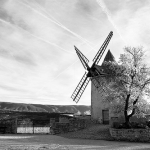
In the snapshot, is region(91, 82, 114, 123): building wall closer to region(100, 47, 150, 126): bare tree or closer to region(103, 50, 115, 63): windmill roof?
region(103, 50, 115, 63): windmill roof

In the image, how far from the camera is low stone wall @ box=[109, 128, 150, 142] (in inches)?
692

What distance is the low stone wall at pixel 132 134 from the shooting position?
692 inches

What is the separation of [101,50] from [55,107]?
5118 centimetres

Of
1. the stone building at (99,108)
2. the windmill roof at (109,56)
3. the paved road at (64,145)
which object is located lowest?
the paved road at (64,145)

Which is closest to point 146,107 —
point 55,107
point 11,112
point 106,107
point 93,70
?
point 106,107

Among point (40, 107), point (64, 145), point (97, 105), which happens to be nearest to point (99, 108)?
point (97, 105)

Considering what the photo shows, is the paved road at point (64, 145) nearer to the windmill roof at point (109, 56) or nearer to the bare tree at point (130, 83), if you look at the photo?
the bare tree at point (130, 83)

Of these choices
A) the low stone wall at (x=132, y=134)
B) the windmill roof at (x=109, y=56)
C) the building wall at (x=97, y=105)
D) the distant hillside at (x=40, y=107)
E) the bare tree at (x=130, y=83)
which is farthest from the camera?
the distant hillside at (x=40, y=107)

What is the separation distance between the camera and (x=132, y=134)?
17844 millimetres

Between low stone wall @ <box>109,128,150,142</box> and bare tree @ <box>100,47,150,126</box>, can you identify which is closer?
low stone wall @ <box>109,128,150,142</box>

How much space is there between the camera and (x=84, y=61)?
28094 mm

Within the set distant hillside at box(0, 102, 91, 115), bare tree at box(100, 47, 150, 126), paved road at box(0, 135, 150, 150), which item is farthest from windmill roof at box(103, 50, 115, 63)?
distant hillside at box(0, 102, 91, 115)

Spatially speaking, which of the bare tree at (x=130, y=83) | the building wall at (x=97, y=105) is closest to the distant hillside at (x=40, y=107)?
the building wall at (x=97, y=105)

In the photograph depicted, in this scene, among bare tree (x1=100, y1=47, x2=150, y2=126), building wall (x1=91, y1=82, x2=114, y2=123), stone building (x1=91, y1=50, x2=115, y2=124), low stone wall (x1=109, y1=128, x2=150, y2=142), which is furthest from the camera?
building wall (x1=91, y1=82, x2=114, y2=123)
